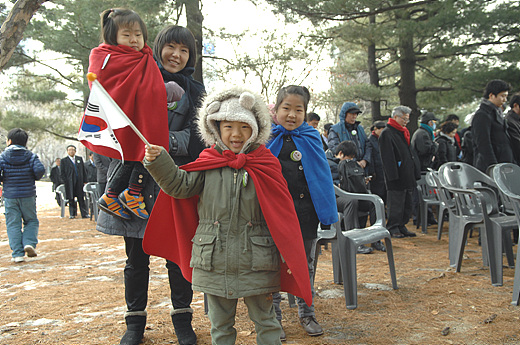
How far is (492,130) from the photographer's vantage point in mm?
5746

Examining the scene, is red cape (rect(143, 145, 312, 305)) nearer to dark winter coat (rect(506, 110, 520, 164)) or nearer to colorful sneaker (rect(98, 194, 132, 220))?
colorful sneaker (rect(98, 194, 132, 220))

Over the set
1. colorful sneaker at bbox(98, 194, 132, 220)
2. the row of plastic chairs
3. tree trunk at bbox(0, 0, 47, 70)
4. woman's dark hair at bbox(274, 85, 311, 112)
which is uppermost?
tree trunk at bbox(0, 0, 47, 70)

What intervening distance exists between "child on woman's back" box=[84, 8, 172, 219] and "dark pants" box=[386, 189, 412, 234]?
17.8 ft

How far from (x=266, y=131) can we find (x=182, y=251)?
815 millimetres

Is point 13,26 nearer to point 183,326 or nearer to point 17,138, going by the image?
point 17,138

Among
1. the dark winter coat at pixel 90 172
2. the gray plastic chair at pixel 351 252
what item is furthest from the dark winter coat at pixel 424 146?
the dark winter coat at pixel 90 172

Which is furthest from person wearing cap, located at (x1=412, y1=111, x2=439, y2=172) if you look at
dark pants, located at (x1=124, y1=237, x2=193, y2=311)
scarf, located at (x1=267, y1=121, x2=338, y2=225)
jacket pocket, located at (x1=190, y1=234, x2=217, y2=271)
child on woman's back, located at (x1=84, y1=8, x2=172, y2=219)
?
jacket pocket, located at (x1=190, y1=234, x2=217, y2=271)

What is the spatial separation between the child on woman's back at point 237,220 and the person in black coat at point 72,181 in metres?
12.3

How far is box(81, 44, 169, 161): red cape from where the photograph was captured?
2672 mm

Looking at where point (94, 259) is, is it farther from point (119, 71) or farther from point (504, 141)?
point (504, 141)

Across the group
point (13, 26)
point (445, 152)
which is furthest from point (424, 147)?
point (13, 26)

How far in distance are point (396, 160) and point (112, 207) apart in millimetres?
5480

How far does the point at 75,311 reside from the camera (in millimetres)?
Answer: 3959

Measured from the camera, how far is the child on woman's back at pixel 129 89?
268 centimetres
